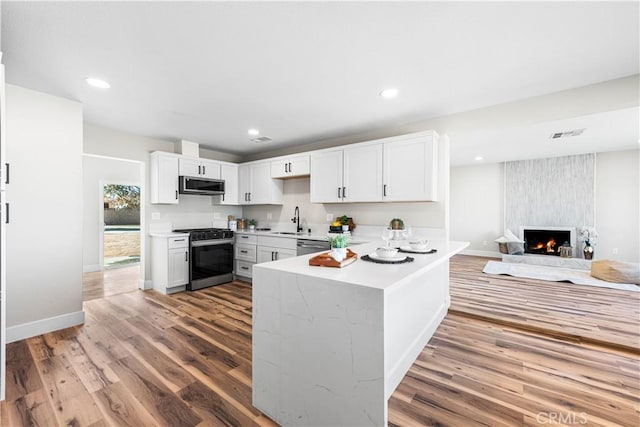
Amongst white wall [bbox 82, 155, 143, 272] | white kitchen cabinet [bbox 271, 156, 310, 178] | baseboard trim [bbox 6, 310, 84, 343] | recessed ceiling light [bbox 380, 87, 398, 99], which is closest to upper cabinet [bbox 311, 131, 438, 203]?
A: white kitchen cabinet [bbox 271, 156, 310, 178]

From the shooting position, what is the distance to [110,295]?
4.02 metres

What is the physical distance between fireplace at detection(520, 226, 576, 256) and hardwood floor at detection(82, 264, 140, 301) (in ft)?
26.7

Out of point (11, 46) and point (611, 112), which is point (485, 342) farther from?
point (11, 46)

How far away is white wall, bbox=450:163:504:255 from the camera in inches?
274

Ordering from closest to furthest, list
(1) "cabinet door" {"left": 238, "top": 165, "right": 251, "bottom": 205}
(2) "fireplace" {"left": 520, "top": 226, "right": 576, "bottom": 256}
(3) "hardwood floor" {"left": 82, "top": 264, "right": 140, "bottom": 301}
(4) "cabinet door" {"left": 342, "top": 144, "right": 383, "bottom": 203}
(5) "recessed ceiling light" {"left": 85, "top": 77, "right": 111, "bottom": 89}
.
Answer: (5) "recessed ceiling light" {"left": 85, "top": 77, "right": 111, "bottom": 89}, (4) "cabinet door" {"left": 342, "top": 144, "right": 383, "bottom": 203}, (3) "hardwood floor" {"left": 82, "top": 264, "right": 140, "bottom": 301}, (1) "cabinet door" {"left": 238, "top": 165, "right": 251, "bottom": 205}, (2) "fireplace" {"left": 520, "top": 226, "right": 576, "bottom": 256}

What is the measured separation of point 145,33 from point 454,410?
10.1 ft

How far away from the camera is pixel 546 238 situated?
251 inches

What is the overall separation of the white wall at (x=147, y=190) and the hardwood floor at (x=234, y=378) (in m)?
1.69

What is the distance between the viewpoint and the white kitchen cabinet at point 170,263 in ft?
13.3

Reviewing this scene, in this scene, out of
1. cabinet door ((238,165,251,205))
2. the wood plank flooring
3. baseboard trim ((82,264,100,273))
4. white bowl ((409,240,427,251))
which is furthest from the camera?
baseboard trim ((82,264,100,273))

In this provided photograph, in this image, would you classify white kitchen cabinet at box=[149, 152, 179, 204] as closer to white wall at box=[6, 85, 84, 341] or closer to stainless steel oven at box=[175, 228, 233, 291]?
stainless steel oven at box=[175, 228, 233, 291]

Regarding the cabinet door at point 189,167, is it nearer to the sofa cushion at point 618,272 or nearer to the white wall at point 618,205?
the sofa cushion at point 618,272

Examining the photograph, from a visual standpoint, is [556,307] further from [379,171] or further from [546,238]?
[546,238]

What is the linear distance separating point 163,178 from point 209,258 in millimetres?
1418
